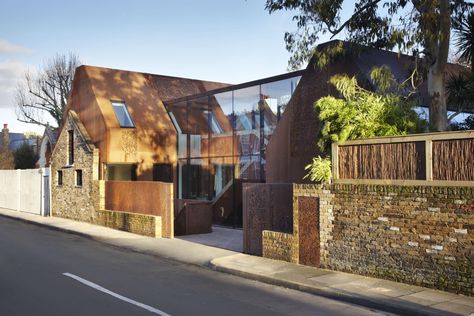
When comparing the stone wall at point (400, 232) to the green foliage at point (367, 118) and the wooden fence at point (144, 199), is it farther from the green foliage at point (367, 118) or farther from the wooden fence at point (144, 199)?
the wooden fence at point (144, 199)

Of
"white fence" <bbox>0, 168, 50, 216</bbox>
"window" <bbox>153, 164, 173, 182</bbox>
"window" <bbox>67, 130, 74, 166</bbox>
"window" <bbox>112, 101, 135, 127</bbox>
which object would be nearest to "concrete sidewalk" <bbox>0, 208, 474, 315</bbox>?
"window" <bbox>153, 164, 173, 182</bbox>

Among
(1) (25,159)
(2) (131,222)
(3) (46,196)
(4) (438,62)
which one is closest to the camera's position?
(4) (438,62)

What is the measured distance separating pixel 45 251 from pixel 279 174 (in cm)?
775

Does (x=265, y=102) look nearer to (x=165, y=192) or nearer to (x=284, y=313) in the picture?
(x=165, y=192)

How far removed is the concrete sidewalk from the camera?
27.0ft

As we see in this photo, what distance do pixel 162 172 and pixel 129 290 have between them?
50.0 ft

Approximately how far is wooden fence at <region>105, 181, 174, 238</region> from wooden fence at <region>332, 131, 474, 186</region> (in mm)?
7698

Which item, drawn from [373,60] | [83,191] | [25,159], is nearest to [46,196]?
[83,191]

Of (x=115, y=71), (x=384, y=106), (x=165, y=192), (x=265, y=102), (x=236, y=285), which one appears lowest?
(x=236, y=285)

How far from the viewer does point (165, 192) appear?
17.4 metres

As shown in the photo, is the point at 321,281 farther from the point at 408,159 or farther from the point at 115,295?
the point at 115,295

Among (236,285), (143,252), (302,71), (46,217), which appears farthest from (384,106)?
(46,217)

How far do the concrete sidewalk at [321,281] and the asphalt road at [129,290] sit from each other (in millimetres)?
246

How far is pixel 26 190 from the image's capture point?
29.9 meters
